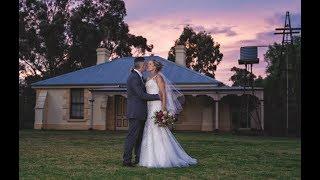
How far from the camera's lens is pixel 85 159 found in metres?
11.1

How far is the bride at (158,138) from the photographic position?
9.62 meters

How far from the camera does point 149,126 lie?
9938mm

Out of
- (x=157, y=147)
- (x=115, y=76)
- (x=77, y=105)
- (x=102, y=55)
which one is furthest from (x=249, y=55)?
(x=157, y=147)

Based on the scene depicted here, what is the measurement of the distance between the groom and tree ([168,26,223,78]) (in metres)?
43.5

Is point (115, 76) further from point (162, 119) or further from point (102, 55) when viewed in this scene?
point (162, 119)

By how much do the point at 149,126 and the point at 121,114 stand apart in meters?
21.1

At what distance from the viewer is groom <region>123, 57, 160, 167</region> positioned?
9719 mm

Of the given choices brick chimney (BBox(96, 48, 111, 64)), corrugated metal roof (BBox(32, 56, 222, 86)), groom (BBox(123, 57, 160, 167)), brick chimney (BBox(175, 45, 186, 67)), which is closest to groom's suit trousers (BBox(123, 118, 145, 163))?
groom (BBox(123, 57, 160, 167))

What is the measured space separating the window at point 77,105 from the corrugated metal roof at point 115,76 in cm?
66

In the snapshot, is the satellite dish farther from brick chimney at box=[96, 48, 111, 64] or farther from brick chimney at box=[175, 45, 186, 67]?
brick chimney at box=[96, 48, 111, 64]

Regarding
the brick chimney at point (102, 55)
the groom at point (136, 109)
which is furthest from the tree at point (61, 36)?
the groom at point (136, 109)
